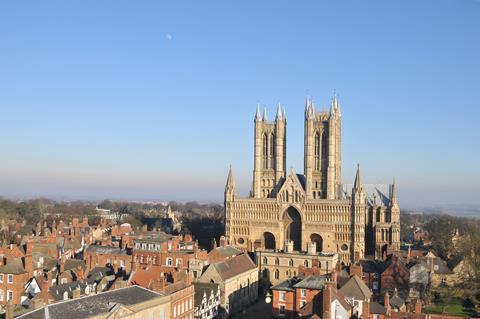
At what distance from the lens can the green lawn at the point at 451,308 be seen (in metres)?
54.7

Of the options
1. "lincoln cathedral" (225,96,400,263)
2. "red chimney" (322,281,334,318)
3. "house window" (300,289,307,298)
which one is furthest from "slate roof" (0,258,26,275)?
"lincoln cathedral" (225,96,400,263)

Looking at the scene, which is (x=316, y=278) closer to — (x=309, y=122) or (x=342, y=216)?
(x=342, y=216)

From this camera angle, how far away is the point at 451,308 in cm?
5781

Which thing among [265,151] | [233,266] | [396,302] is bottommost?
[396,302]

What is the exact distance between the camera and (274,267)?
249ft

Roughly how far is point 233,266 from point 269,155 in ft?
135

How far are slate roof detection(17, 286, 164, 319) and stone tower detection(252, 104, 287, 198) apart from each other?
57762 millimetres

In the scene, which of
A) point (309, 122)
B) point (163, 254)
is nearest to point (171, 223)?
point (309, 122)

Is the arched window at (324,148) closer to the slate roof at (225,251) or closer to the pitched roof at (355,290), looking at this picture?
the slate roof at (225,251)

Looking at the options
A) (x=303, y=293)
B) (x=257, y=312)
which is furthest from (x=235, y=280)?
(x=303, y=293)

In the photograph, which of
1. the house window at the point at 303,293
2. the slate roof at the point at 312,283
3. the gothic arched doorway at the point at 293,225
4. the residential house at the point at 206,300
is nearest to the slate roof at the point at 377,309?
the slate roof at the point at 312,283

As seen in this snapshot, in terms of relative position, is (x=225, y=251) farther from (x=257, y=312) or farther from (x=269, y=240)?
(x=269, y=240)

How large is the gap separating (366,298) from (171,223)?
92276 mm

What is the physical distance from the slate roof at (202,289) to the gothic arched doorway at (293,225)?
130 ft
